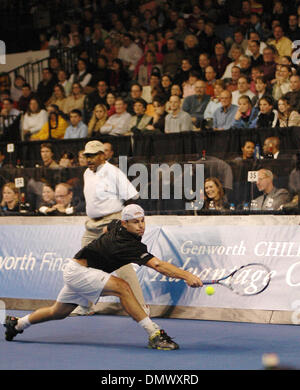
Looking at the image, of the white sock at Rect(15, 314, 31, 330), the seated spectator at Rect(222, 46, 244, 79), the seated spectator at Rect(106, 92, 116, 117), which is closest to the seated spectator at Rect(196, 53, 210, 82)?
the seated spectator at Rect(222, 46, 244, 79)

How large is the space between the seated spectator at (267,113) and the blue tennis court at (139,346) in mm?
4855

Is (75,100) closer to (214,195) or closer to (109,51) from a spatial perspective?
(109,51)

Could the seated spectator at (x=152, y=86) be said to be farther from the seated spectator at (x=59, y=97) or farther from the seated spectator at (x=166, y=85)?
the seated spectator at (x=59, y=97)

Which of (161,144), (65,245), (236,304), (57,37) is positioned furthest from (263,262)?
(57,37)

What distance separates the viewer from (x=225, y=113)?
1495cm

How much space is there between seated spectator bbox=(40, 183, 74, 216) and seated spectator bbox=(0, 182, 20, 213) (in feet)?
2.53

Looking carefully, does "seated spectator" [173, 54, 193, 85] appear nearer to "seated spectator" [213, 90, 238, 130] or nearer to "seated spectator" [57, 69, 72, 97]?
"seated spectator" [213, 90, 238, 130]

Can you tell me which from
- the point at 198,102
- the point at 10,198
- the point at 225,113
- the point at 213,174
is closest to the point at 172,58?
the point at 198,102

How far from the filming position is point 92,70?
65.1ft

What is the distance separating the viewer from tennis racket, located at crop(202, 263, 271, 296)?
400 inches

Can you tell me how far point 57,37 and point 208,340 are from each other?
621 inches

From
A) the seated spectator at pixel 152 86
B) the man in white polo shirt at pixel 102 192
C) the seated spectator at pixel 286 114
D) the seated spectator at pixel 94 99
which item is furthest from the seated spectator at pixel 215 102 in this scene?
the man in white polo shirt at pixel 102 192

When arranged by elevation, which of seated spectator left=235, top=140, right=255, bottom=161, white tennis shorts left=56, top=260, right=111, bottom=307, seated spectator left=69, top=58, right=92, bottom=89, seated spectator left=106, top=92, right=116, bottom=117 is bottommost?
white tennis shorts left=56, top=260, right=111, bottom=307

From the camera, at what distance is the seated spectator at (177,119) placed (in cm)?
1523
